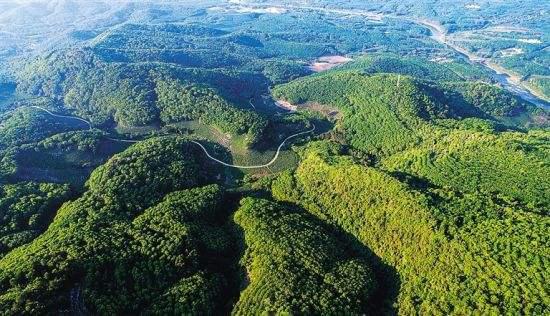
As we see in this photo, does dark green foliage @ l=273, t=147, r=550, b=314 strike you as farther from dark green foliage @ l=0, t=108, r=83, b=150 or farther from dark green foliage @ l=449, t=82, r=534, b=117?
dark green foliage @ l=449, t=82, r=534, b=117

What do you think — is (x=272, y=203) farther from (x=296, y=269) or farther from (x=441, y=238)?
(x=441, y=238)

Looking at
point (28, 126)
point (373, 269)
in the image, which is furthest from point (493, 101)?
point (28, 126)

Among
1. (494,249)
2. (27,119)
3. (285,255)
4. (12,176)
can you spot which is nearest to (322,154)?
(285,255)

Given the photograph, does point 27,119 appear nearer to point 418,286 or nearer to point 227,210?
point 227,210

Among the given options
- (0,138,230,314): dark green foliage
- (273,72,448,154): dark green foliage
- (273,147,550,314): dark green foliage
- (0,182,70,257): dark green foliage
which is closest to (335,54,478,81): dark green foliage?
A: (273,72,448,154): dark green foliage

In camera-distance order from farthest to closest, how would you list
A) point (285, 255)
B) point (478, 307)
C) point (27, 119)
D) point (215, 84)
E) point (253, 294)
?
point (215, 84), point (27, 119), point (285, 255), point (253, 294), point (478, 307)

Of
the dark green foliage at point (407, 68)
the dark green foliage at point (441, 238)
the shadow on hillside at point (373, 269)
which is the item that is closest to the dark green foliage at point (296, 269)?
Answer: the shadow on hillside at point (373, 269)
